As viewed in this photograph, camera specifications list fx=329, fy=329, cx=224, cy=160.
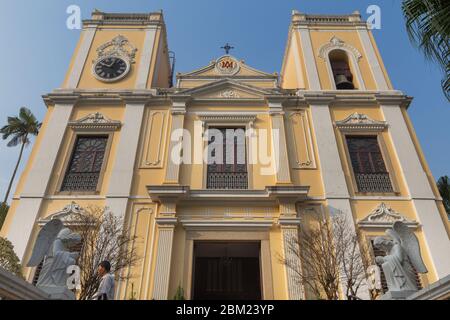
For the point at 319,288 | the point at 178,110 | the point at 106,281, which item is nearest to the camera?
the point at 106,281

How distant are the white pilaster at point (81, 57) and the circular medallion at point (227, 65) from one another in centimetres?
582

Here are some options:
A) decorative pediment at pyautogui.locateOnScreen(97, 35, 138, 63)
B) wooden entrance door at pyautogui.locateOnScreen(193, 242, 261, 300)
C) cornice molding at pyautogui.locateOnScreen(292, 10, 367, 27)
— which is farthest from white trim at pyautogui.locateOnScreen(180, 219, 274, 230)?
cornice molding at pyautogui.locateOnScreen(292, 10, 367, 27)

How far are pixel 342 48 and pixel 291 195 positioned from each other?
8.59m

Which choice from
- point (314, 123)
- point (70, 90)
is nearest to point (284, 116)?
point (314, 123)

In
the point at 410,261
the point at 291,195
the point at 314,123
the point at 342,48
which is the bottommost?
the point at 410,261

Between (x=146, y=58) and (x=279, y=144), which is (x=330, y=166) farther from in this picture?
(x=146, y=58)

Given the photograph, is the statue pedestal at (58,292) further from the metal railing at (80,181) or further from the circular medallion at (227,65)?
the circular medallion at (227,65)

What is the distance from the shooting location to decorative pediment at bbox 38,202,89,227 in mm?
9719

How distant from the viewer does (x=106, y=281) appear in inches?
211

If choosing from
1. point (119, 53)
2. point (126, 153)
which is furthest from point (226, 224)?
point (119, 53)

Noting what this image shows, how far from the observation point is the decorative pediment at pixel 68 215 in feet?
31.9

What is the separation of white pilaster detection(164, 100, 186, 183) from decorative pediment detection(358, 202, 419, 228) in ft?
19.5

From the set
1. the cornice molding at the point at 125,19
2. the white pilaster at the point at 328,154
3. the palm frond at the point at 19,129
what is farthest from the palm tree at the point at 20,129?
the white pilaster at the point at 328,154

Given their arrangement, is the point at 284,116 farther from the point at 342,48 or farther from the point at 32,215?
the point at 32,215
